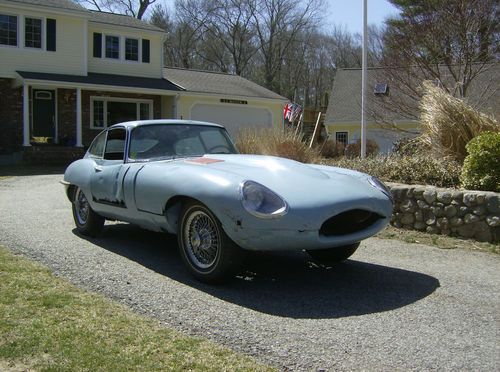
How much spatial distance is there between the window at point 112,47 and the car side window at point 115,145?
62.9 feet

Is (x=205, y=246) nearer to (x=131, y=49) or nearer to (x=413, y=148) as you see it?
(x=413, y=148)

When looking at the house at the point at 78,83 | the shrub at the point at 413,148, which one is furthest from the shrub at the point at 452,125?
the house at the point at 78,83

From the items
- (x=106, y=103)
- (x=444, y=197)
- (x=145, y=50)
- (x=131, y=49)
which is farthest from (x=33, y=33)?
(x=444, y=197)

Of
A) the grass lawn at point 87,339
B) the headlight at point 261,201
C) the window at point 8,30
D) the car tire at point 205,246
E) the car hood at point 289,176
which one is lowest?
the grass lawn at point 87,339

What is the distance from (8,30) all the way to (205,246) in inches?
776

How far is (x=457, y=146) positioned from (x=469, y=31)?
19.8 feet

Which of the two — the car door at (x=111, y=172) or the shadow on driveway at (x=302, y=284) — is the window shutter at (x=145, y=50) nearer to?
the car door at (x=111, y=172)

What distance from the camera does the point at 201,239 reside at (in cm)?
483

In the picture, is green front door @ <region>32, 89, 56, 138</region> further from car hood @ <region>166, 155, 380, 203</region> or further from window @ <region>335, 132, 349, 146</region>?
car hood @ <region>166, 155, 380, 203</region>

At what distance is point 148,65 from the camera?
84.3ft

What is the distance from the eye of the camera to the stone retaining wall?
6.88 meters

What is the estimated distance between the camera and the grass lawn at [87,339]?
3.20m

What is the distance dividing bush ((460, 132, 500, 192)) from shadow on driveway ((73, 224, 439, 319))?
2.53 meters

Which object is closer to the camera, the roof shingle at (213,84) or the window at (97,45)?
the window at (97,45)
